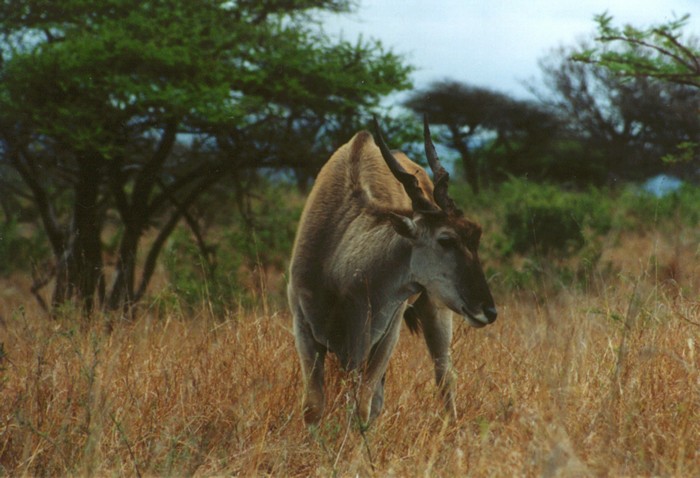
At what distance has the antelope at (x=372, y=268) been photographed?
14.5 ft

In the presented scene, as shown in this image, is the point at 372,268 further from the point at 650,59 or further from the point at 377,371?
the point at 650,59

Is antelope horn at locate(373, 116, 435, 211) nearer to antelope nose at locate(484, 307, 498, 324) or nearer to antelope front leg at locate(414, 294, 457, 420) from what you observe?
antelope nose at locate(484, 307, 498, 324)

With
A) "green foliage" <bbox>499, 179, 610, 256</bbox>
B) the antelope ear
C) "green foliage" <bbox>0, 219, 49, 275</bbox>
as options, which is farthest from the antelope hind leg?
"green foliage" <bbox>0, 219, 49, 275</bbox>

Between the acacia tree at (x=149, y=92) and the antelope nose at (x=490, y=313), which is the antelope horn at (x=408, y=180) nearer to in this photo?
the antelope nose at (x=490, y=313)

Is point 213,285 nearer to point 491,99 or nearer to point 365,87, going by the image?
point 365,87

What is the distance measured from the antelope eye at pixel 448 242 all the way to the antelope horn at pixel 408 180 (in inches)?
7.5

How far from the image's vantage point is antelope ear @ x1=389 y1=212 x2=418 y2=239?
14.6ft

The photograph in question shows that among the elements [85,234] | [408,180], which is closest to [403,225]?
[408,180]

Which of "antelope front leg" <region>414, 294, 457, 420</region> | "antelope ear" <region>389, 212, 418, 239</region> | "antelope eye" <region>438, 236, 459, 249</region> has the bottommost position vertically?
"antelope front leg" <region>414, 294, 457, 420</region>

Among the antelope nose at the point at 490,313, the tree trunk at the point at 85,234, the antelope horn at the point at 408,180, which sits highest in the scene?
the antelope horn at the point at 408,180

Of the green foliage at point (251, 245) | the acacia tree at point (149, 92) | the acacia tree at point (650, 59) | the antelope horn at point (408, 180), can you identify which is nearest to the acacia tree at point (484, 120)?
the green foliage at point (251, 245)

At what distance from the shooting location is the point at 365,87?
37.1 ft

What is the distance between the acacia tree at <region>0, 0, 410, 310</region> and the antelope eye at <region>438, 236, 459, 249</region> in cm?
603

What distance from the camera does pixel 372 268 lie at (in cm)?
471
